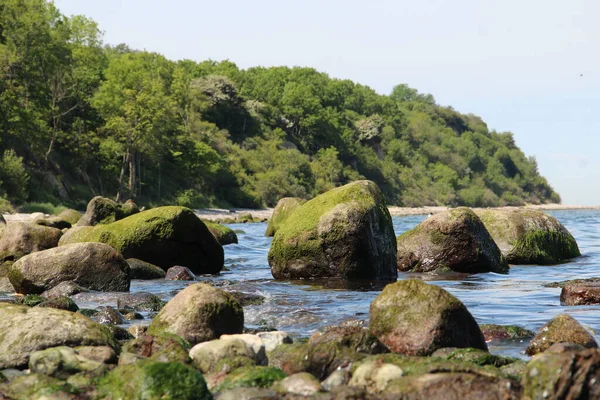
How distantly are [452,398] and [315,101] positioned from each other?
113 meters

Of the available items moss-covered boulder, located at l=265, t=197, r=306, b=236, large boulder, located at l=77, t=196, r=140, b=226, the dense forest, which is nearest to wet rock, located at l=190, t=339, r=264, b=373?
large boulder, located at l=77, t=196, r=140, b=226

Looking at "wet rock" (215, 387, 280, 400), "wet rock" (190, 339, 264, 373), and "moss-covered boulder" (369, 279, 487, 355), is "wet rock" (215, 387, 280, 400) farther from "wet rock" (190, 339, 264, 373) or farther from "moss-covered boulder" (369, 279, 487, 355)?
"moss-covered boulder" (369, 279, 487, 355)

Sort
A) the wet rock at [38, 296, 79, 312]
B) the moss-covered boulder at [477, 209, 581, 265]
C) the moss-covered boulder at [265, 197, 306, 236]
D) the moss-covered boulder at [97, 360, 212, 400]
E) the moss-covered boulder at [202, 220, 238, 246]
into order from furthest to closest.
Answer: the moss-covered boulder at [265, 197, 306, 236] → the moss-covered boulder at [202, 220, 238, 246] → the moss-covered boulder at [477, 209, 581, 265] → the wet rock at [38, 296, 79, 312] → the moss-covered boulder at [97, 360, 212, 400]

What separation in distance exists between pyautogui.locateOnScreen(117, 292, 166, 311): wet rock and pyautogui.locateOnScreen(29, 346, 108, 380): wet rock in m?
5.26

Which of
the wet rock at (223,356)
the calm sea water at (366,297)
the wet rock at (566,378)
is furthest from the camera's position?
the calm sea water at (366,297)

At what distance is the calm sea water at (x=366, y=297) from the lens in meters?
11.6

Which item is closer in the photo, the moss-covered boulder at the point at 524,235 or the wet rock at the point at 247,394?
the wet rock at the point at 247,394

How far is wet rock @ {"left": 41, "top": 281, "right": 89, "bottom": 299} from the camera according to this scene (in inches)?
546

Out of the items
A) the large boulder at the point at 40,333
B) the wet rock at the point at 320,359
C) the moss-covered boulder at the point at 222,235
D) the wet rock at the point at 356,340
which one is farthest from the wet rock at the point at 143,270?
the moss-covered boulder at the point at 222,235

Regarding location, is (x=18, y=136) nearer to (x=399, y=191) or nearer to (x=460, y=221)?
(x=460, y=221)

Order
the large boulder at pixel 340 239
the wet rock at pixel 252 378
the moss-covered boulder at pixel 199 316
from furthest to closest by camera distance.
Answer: the large boulder at pixel 340 239, the moss-covered boulder at pixel 199 316, the wet rock at pixel 252 378

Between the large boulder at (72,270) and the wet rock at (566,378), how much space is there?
414 inches

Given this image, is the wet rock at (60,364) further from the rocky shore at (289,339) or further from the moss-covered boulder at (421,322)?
the moss-covered boulder at (421,322)

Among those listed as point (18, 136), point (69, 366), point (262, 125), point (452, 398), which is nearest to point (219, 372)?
point (69, 366)
